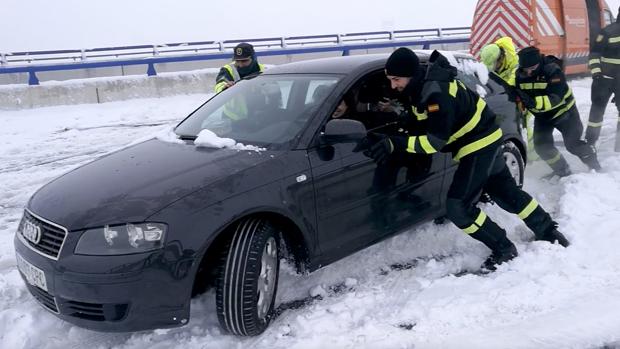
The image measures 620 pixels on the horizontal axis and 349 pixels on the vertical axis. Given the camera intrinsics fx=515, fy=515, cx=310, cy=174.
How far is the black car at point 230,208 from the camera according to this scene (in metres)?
2.58

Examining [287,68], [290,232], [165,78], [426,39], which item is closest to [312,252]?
[290,232]

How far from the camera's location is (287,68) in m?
4.20

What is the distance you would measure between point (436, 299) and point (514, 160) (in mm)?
2137

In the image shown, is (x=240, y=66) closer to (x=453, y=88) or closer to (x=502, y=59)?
(x=502, y=59)

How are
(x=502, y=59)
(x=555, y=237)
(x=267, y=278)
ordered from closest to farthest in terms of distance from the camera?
1. (x=267, y=278)
2. (x=555, y=237)
3. (x=502, y=59)

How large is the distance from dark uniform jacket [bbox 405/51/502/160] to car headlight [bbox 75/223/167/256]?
1736mm

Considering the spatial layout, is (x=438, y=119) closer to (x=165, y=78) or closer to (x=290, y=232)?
(x=290, y=232)

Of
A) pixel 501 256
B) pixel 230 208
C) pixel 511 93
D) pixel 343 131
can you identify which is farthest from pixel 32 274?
pixel 511 93

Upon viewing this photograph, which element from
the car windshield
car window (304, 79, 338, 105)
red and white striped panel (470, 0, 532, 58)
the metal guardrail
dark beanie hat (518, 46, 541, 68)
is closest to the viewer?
the car windshield

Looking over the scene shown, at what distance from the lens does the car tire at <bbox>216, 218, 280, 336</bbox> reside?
2.77 metres

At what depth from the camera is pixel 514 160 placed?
15.8ft

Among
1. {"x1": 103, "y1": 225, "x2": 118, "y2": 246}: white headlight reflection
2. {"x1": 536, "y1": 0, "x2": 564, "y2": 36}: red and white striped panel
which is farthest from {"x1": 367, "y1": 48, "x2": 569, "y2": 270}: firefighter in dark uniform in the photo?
{"x1": 536, "y1": 0, "x2": 564, "y2": 36}: red and white striped panel

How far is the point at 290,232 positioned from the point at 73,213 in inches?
47.9

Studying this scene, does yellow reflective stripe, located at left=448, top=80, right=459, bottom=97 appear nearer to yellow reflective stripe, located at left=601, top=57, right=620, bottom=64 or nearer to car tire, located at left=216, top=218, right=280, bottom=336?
car tire, located at left=216, top=218, right=280, bottom=336
